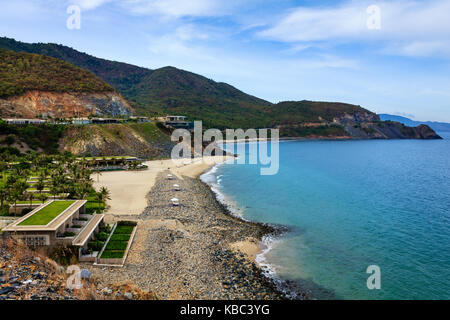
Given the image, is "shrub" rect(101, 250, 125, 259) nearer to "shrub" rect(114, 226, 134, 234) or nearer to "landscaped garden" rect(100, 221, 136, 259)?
"landscaped garden" rect(100, 221, 136, 259)

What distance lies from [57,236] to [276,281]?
783 inches

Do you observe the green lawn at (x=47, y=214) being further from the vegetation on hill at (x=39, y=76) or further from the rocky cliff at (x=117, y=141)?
the vegetation on hill at (x=39, y=76)

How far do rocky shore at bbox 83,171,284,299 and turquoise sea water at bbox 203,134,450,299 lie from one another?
11.7 ft

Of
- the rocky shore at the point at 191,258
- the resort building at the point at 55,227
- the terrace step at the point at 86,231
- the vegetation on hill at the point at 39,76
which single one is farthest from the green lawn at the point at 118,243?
the vegetation on hill at the point at 39,76

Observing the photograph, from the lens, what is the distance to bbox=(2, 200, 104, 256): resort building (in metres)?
25.0

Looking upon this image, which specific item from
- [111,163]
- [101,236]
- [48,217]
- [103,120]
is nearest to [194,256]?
[101,236]

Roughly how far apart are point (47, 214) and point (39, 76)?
96223 millimetres

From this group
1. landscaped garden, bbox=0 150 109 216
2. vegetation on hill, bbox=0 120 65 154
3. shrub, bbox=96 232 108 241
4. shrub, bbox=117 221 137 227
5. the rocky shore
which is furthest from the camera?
vegetation on hill, bbox=0 120 65 154

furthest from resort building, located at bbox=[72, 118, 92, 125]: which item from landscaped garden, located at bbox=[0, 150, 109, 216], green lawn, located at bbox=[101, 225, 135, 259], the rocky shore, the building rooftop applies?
green lawn, located at bbox=[101, 225, 135, 259]

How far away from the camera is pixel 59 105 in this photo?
→ 98438mm

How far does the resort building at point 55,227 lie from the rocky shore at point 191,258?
395 cm

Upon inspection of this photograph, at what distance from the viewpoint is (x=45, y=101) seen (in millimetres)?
96188

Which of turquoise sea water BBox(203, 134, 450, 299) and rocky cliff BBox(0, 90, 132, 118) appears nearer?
turquoise sea water BBox(203, 134, 450, 299)

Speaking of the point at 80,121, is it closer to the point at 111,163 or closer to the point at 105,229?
the point at 111,163
